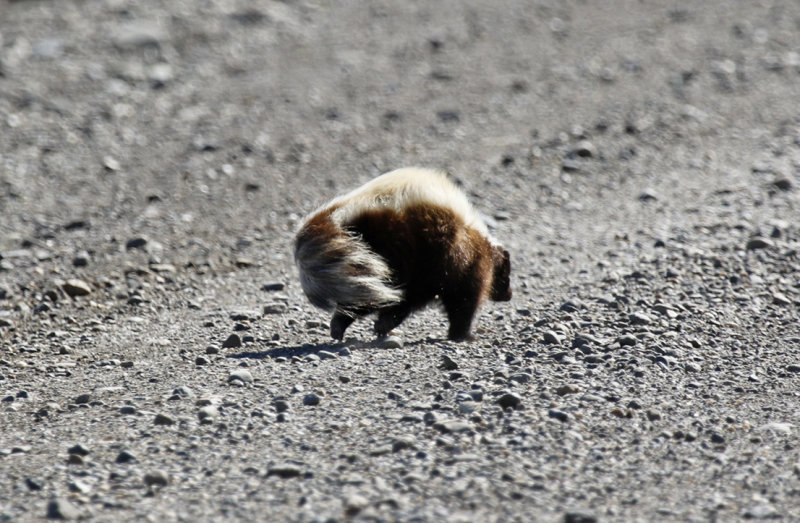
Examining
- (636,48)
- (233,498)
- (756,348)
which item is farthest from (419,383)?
(636,48)

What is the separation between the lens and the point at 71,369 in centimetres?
602

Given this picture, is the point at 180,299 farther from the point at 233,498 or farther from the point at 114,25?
the point at 114,25

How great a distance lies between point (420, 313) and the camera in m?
7.27

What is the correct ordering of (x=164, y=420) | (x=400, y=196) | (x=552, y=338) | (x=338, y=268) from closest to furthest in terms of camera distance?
1. (x=164, y=420)
2. (x=338, y=268)
3. (x=552, y=338)
4. (x=400, y=196)

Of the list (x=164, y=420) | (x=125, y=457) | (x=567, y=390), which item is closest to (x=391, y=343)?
(x=567, y=390)

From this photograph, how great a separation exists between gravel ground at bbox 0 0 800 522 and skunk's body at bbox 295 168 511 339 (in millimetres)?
283

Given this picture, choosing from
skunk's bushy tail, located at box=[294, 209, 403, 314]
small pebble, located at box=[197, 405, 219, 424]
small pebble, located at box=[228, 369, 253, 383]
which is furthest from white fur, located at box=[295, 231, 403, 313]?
small pebble, located at box=[197, 405, 219, 424]

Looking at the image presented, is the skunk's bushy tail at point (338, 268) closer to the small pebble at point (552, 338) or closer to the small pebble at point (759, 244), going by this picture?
the small pebble at point (552, 338)

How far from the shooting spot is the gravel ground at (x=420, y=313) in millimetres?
4375

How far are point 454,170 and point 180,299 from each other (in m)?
3.98

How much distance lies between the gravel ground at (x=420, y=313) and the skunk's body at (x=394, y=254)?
0.28 m

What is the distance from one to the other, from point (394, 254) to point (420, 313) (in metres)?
1.23

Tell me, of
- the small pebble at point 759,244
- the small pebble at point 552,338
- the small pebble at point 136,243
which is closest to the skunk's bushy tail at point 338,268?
the small pebble at point 552,338

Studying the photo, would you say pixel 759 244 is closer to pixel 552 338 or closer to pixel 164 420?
pixel 552 338
